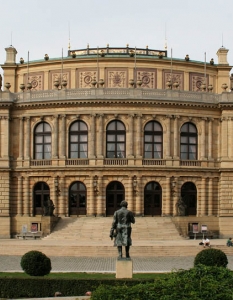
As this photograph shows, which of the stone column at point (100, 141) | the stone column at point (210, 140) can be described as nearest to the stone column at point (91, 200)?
the stone column at point (100, 141)

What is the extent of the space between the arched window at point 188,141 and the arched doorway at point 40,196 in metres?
13.6

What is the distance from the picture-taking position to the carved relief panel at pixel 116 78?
72.4 m

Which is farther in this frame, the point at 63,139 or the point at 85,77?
the point at 85,77

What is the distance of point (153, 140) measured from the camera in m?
66.4


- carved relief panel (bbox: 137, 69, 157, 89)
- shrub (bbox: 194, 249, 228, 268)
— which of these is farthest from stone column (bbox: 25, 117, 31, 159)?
shrub (bbox: 194, 249, 228, 268)

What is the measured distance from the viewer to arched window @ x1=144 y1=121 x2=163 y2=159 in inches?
2608

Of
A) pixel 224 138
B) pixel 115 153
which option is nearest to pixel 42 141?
pixel 115 153

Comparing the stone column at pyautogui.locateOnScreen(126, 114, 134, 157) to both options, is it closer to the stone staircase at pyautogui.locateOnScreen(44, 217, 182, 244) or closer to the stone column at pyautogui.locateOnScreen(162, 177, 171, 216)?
the stone column at pyautogui.locateOnScreen(162, 177, 171, 216)

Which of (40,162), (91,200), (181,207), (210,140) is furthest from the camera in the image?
(210,140)

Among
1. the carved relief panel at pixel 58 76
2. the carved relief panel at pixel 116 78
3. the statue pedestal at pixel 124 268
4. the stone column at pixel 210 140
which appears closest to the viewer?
the statue pedestal at pixel 124 268

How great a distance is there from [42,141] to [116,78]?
11300 millimetres

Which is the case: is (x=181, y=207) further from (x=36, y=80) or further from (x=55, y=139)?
(x=36, y=80)

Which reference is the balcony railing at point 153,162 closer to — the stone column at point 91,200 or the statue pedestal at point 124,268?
the stone column at point 91,200

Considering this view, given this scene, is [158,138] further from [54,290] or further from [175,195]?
[54,290]
